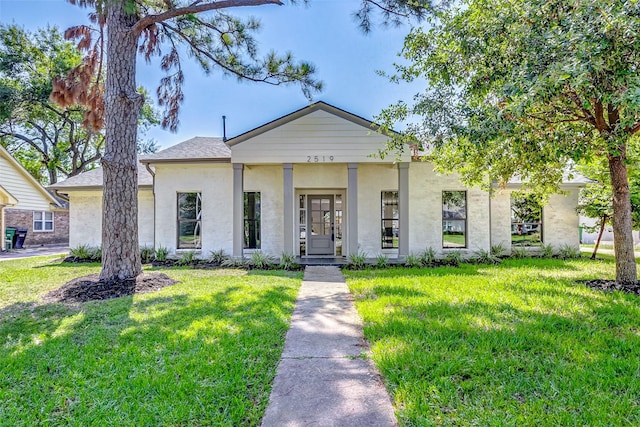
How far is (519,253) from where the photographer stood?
11453 mm

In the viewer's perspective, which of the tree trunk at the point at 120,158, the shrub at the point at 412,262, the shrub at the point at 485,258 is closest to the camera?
the tree trunk at the point at 120,158

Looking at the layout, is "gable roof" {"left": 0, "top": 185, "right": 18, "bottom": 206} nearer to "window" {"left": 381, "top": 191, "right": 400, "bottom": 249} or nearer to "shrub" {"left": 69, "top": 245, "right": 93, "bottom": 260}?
"shrub" {"left": 69, "top": 245, "right": 93, "bottom": 260}

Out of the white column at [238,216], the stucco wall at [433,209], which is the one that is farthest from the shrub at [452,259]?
the white column at [238,216]

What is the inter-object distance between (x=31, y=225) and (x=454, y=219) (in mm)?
23003

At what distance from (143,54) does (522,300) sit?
10.6m

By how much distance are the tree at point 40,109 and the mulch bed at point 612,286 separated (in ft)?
72.7

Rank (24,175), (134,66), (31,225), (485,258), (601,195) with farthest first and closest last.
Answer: (31,225) < (24,175) < (601,195) < (485,258) < (134,66)

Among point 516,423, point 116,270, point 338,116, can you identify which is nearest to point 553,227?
point 338,116

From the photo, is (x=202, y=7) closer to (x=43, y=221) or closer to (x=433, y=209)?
(x=433, y=209)

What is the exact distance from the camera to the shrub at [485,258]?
10.3 metres

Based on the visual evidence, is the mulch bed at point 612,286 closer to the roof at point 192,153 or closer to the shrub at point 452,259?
the shrub at point 452,259

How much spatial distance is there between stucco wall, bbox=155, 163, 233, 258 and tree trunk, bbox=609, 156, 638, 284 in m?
10.1

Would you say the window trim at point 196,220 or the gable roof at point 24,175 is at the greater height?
the gable roof at point 24,175

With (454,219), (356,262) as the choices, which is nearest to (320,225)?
(356,262)
